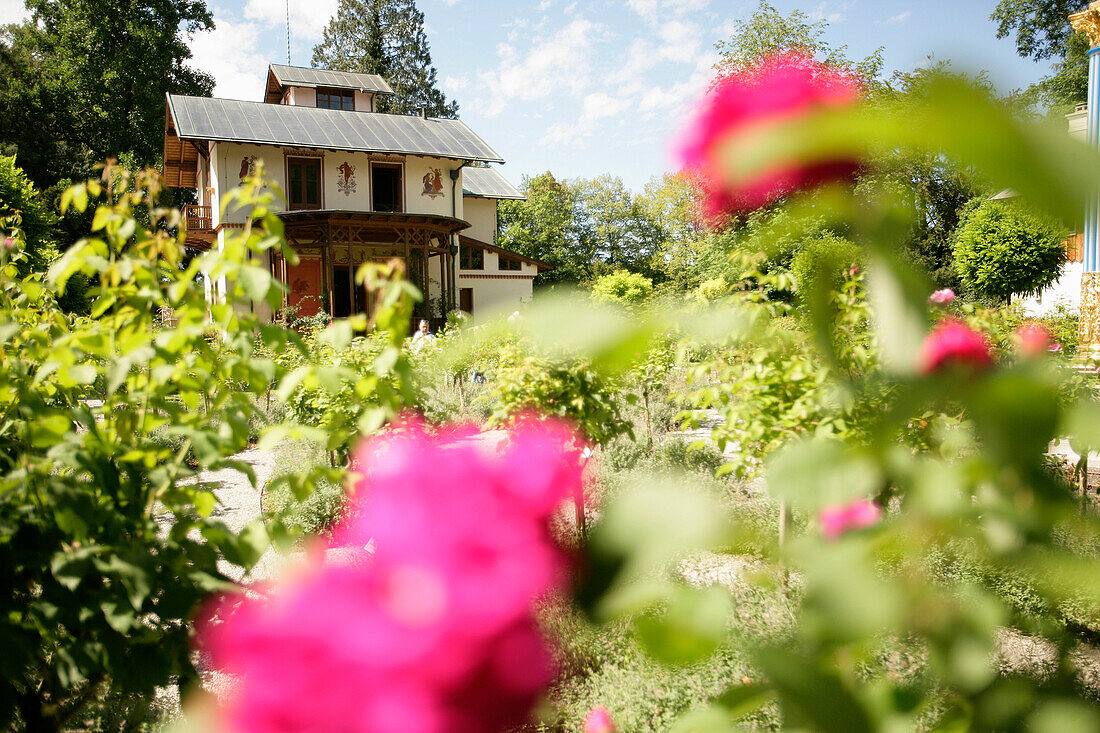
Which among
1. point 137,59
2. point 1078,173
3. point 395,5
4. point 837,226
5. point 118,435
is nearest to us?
point 1078,173

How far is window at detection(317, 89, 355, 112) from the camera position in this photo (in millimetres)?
18344

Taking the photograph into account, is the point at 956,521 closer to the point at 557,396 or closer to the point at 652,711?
the point at 652,711

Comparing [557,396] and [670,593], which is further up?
[670,593]

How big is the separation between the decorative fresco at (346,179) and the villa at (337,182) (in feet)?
0.08

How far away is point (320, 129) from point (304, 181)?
1238mm

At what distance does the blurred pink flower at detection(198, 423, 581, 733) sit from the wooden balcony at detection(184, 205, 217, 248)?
16.7m

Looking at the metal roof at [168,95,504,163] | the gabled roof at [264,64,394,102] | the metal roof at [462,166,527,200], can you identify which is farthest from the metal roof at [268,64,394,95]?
the metal roof at [462,166,527,200]

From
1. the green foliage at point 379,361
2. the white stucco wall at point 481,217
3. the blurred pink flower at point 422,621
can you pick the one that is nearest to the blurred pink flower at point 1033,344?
the blurred pink flower at point 422,621

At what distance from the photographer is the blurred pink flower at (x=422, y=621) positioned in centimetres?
20

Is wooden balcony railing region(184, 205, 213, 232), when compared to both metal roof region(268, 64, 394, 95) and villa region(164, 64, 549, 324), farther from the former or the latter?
metal roof region(268, 64, 394, 95)

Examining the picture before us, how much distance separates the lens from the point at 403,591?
0.21 metres

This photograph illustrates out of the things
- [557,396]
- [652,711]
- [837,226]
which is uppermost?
[837,226]

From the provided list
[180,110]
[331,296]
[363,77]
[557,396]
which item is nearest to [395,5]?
[363,77]

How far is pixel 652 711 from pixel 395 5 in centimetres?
2850
